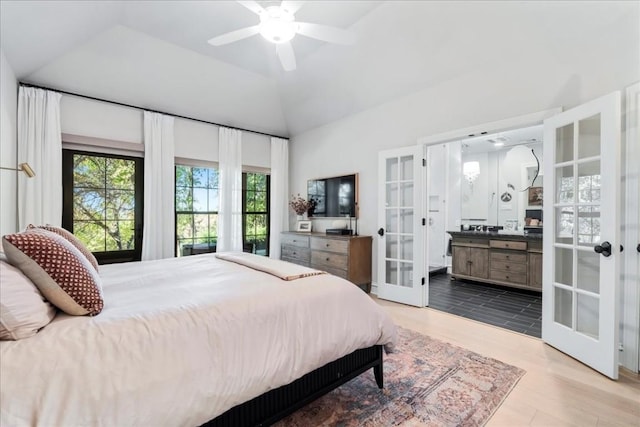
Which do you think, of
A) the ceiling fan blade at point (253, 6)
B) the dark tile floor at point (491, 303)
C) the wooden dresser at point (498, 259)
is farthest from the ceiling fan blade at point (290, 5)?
the wooden dresser at point (498, 259)

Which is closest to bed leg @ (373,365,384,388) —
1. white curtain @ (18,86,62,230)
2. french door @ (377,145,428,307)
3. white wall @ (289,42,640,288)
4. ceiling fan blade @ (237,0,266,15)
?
french door @ (377,145,428,307)

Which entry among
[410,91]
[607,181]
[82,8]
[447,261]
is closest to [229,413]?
[607,181]

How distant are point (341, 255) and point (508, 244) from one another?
2.62m

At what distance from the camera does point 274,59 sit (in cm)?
394

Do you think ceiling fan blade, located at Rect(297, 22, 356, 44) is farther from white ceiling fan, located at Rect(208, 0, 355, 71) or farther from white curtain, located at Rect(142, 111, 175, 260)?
white curtain, located at Rect(142, 111, 175, 260)

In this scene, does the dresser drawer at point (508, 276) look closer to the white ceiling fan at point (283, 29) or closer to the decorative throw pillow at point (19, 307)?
the white ceiling fan at point (283, 29)

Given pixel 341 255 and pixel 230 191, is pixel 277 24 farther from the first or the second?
pixel 230 191

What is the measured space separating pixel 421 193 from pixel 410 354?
194 cm

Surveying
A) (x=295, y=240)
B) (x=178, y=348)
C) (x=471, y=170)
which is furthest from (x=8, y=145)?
(x=471, y=170)

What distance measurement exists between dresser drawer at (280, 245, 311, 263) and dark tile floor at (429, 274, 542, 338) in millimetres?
1938

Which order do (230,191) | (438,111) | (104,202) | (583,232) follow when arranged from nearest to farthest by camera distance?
(583,232)
(438,111)
(104,202)
(230,191)

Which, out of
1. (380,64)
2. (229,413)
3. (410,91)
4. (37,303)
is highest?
(380,64)

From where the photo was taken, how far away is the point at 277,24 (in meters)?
2.21

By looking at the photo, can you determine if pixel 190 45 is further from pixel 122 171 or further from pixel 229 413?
pixel 229 413
